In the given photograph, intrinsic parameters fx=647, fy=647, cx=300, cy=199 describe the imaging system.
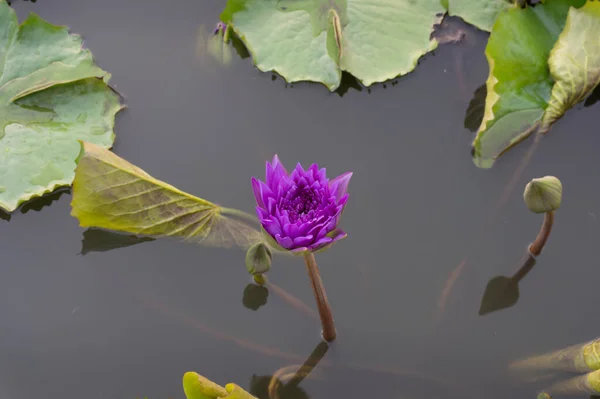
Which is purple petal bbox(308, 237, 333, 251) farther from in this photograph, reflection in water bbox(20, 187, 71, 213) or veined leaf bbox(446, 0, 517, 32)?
veined leaf bbox(446, 0, 517, 32)

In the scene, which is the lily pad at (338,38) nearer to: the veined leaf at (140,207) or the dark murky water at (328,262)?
the dark murky water at (328,262)

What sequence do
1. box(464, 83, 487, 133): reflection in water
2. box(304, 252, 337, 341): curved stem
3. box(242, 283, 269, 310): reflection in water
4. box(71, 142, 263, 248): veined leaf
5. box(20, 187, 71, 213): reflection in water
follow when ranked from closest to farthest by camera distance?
box(304, 252, 337, 341): curved stem < box(71, 142, 263, 248): veined leaf < box(242, 283, 269, 310): reflection in water < box(20, 187, 71, 213): reflection in water < box(464, 83, 487, 133): reflection in water

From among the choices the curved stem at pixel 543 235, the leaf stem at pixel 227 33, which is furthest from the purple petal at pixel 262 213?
the leaf stem at pixel 227 33

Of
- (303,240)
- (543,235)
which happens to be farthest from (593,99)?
(303,240)

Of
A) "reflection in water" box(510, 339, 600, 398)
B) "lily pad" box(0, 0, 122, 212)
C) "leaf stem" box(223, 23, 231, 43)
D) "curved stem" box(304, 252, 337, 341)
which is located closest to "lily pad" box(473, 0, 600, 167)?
"reflection in water" box(510, 339, 600, 398)

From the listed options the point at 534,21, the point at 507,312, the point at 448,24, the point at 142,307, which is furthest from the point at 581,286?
the point at 142,307

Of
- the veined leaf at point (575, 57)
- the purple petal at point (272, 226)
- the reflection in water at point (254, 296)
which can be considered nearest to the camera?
the purple petal at point (272, 226)

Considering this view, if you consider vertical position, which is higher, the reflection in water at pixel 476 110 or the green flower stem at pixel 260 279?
the reflection in water at pixel 476 110
